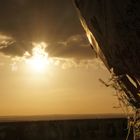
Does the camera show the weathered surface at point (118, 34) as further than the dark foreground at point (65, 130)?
No

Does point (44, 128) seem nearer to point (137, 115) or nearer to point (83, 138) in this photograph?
point (83, 138)

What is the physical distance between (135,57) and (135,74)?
0.34 m

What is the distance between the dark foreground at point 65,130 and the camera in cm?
2953

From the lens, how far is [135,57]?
18.3 feet

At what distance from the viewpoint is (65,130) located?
31703 mm

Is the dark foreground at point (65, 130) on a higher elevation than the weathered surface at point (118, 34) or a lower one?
higher

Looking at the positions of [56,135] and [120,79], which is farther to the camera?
[56,135]

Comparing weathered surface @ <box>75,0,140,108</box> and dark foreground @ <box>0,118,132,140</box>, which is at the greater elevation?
dark foreground @ <box>0,118,132,140</box>

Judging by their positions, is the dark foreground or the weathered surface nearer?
the weathered surface

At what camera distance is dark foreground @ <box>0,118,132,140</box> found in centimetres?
2953

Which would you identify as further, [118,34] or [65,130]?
[65,130]

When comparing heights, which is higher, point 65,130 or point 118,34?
point 65,130

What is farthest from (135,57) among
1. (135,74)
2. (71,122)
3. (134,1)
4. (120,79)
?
(71,122)

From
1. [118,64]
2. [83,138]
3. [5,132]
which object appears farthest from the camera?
[83,138]
